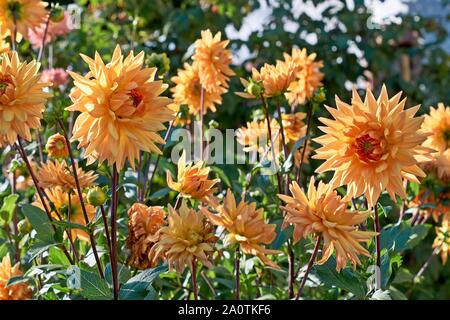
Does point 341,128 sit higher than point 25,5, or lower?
lower

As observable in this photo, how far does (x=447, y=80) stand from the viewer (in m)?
3.93

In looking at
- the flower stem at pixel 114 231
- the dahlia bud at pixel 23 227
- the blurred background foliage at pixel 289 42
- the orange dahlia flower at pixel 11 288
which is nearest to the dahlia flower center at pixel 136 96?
the flower stem at pixel 114 231

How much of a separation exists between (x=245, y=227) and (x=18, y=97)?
41 centimetres

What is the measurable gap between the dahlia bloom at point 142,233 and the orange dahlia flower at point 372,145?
0.29 meters

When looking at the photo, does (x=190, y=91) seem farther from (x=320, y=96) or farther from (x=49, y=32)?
(x=49, y=32)

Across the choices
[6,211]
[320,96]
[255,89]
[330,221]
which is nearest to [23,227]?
[6,211]

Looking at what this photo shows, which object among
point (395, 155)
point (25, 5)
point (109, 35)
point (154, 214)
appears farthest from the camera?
point (109, 35)

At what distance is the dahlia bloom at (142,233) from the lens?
1.14 metres

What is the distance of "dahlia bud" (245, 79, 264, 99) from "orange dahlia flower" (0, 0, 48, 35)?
614 mm

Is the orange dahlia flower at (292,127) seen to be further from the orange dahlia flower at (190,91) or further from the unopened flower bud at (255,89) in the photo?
the unopened flower bud at (255,89)

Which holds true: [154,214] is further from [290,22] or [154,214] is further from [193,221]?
[290,22]

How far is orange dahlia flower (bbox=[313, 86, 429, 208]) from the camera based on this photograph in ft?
3.25

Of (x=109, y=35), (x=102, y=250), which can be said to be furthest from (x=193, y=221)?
(x=109, y=35)
